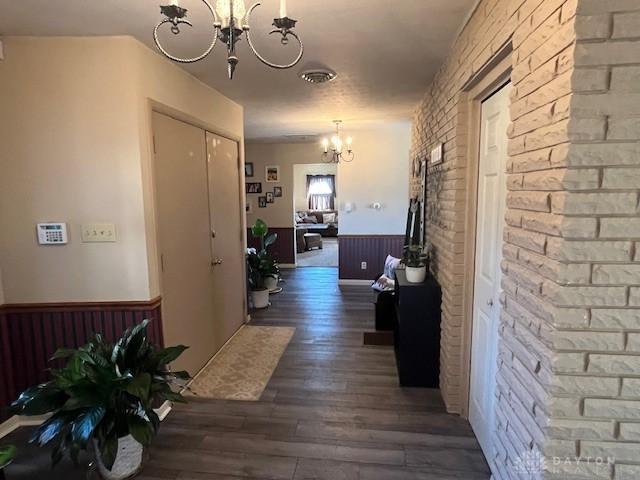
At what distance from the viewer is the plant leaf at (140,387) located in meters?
1.75

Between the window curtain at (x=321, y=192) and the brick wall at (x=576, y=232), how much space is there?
11.0 meters

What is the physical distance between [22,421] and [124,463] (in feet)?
3.51

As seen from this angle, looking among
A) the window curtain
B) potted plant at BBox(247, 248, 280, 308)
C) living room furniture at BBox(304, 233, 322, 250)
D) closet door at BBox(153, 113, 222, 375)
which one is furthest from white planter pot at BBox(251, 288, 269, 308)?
the window curtain

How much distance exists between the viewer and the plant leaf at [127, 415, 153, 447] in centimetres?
177

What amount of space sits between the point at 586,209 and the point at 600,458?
0.78m

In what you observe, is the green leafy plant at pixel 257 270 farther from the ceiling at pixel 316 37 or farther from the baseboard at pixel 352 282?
the ceiling at pixel 316 37

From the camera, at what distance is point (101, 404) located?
5.80 feet

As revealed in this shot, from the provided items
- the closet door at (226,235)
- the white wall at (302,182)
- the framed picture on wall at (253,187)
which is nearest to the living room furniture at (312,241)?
the framed picture on wall at (253,187)

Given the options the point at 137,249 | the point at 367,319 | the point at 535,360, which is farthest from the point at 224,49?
the point at 367,319

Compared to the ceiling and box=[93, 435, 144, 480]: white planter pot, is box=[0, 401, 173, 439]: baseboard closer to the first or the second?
box=[93, 435, 144, 480]: white planter pot

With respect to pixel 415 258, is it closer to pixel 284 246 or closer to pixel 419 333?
pixel 419 333

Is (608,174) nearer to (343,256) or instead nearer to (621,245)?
(621,245)

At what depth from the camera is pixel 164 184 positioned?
2.59 metres

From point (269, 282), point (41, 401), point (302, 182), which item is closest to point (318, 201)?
point (302, 182)
